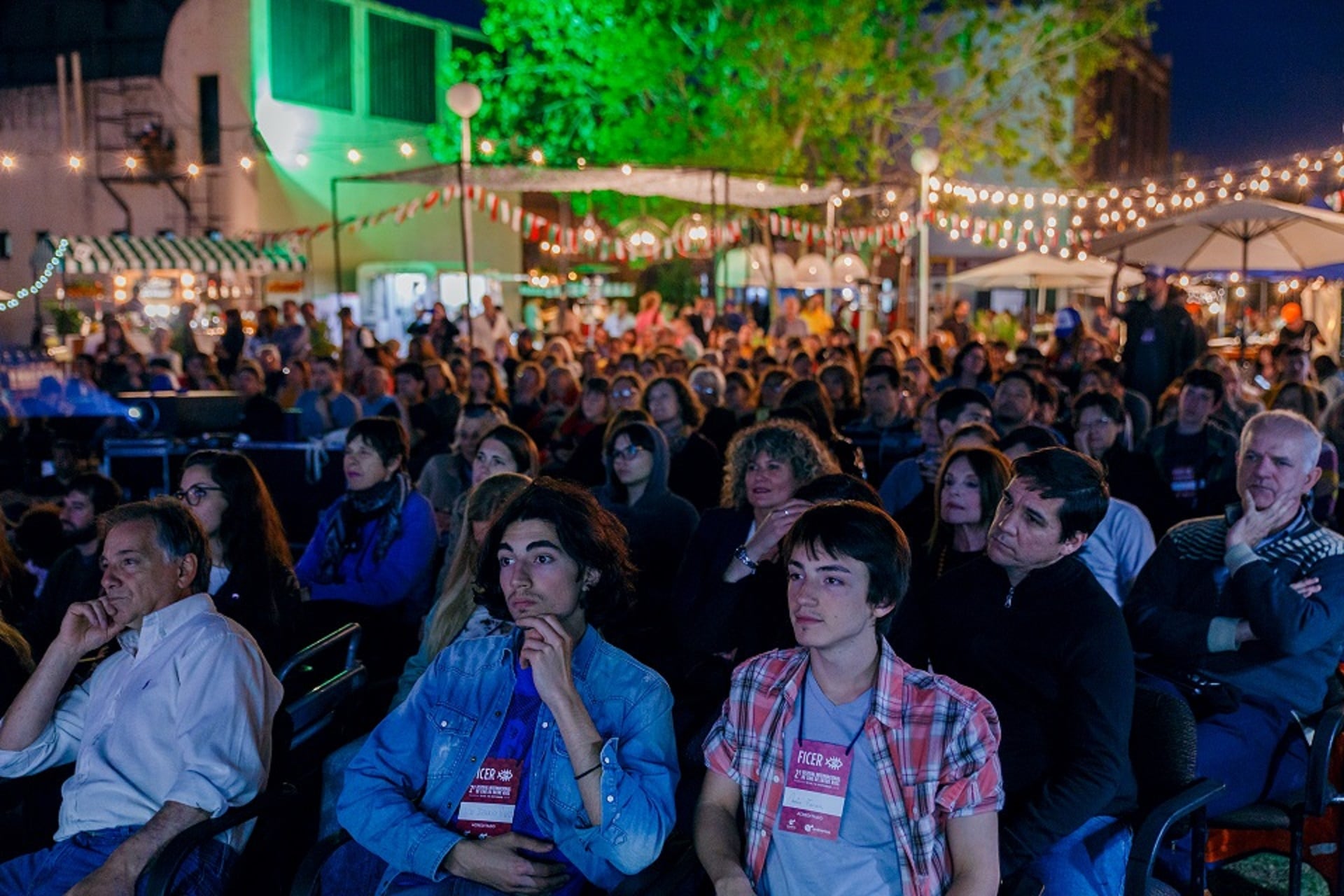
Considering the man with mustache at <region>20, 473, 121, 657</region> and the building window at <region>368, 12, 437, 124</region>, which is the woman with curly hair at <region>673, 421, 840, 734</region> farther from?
the building window at <region>368, 12, 437, 124</region>

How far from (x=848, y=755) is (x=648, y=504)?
330 cm

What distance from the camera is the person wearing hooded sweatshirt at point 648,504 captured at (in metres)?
5.67

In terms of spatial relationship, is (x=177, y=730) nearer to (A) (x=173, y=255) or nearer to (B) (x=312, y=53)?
(A) (x=173, y=255)

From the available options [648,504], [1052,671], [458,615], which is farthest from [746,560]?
[648,504]

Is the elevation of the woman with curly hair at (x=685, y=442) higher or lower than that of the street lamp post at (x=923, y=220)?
lower

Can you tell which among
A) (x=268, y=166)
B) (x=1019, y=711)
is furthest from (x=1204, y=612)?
(x=268, y=166)

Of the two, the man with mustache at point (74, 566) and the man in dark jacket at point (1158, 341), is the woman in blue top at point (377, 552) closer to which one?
the man with mustache at point (74, 566)

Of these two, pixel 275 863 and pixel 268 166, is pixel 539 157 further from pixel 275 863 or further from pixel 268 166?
pixel 275 863

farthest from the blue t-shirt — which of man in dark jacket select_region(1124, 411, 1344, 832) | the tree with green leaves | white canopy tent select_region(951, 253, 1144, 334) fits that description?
the tree with green leaves

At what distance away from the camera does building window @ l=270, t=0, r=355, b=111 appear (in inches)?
1117

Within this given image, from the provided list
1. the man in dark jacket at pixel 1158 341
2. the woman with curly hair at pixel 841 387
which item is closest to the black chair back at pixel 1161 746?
the woman with curly hair at pixel 841 387

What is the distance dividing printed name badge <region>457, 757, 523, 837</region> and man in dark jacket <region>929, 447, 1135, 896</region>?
44.8 inches

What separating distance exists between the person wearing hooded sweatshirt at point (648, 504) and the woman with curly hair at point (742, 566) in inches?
30.3

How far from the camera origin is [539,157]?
706 inches
